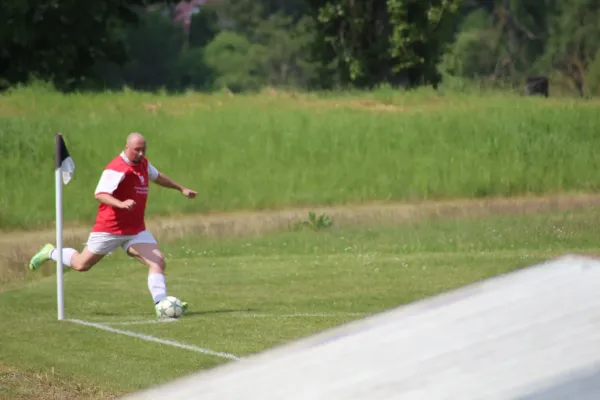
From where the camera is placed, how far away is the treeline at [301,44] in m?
46.0

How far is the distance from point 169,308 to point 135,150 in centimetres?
153

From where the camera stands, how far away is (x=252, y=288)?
53.3ft

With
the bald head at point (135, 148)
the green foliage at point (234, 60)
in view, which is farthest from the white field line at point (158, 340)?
the green foliage at point (234, 60)

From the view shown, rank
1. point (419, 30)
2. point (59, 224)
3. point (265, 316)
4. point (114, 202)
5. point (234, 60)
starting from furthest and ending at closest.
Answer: point (234, 60) → point (419, 30) → point (59, 224) → point (265, 316) → point (114, 202)

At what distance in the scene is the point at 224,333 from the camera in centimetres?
1270

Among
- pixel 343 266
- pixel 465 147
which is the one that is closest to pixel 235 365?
pixel 343 266

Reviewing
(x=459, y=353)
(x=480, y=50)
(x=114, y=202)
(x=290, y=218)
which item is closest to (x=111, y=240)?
(x=114, y=202)

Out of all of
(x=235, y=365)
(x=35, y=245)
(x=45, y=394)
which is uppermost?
(x=235, y=365)

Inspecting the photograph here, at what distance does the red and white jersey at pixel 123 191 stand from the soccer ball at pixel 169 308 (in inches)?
31.4

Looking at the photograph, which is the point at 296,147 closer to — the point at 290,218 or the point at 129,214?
the point at 290,218

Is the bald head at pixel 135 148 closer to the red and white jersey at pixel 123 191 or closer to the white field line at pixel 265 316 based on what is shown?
the red and white jersey at pixel 123 191

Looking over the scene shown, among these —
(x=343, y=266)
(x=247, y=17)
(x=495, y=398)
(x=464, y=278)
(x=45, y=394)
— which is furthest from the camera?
(x=247, y=17)

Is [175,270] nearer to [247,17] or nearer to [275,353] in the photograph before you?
[275,353]

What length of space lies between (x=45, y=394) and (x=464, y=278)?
7184mm
